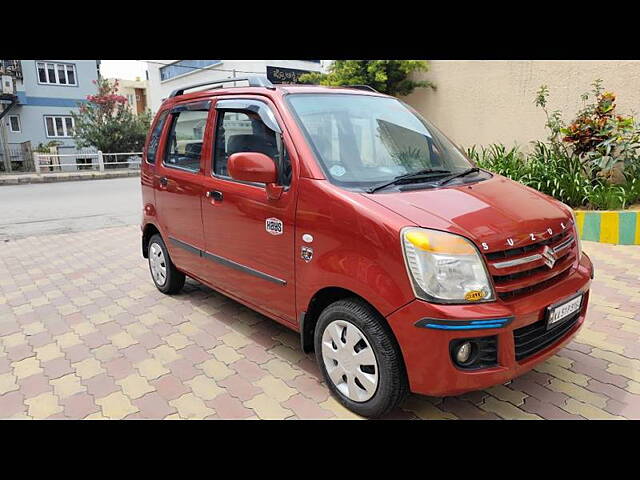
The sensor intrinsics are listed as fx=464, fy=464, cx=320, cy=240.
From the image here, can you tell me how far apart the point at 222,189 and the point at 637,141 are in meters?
5.89

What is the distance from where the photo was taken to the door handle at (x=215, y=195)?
3455 millimetres

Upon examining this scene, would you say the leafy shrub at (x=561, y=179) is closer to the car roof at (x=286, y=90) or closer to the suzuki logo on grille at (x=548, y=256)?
the car roof at (x=286, y=90)

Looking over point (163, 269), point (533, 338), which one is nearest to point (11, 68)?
point (163, 269)

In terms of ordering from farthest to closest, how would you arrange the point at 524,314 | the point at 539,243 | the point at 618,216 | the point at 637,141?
the point at 637,141 → the point at 618,216 → the point at 539,243 → the point at 524,314

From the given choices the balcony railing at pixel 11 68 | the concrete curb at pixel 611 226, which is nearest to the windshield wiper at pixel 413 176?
the concrete curb at pixel 611 226

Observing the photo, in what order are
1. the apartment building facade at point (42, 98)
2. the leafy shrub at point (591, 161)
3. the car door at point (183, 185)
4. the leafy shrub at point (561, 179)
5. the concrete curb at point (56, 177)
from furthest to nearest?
1. the apartment building facade at point (42, 98)
2. the concrete curb at point (56, 177)
3. the leafy shrub at point (591, 161)
4. the leafy shrub at point (561, 179)
5. the car door at point (183, 185)

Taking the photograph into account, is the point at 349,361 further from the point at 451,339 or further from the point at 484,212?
the point at 484,212

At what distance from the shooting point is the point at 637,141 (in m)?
6.31

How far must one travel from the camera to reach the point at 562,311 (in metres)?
2.51

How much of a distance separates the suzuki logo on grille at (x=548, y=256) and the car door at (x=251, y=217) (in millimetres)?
1420

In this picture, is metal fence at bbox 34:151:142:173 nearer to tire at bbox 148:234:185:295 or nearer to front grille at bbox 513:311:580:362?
tire at bbox 148:234:185:295

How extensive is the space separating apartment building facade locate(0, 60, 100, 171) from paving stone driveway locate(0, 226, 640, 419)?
80.2 ft

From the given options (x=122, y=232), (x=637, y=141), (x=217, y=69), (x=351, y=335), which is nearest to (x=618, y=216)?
(x=637, y=141)
